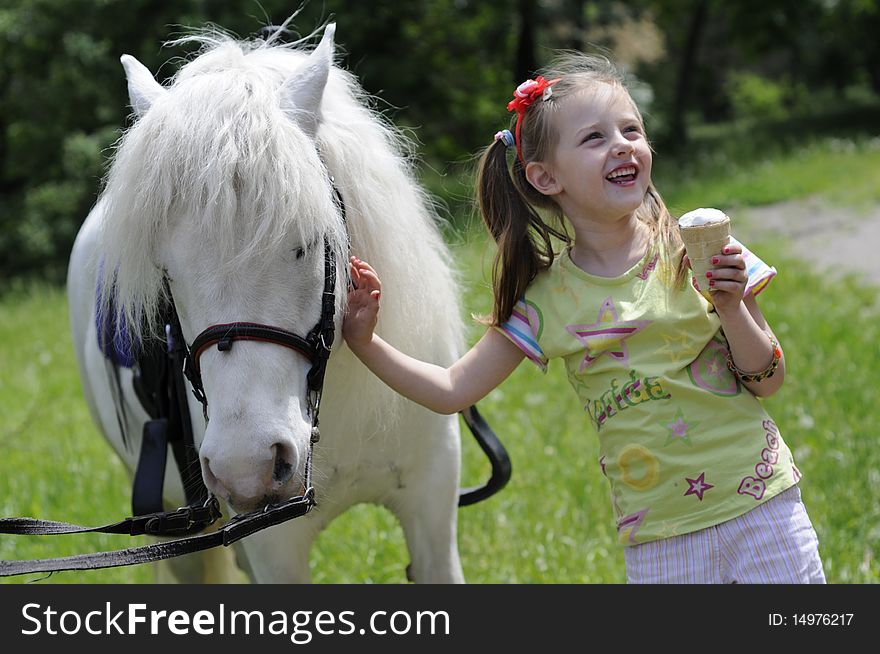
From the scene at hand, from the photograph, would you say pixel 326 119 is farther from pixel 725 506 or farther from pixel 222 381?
pixel 725 506

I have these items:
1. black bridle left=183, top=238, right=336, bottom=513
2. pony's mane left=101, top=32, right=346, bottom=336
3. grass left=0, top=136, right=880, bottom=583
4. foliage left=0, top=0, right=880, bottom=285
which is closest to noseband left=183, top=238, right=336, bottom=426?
black bridle left=183, top=238, right=336, bottom=513

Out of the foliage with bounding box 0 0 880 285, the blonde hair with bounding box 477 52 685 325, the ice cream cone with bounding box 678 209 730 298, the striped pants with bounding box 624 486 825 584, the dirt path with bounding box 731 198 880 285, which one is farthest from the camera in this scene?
the foliage with bounding box 0 0 880 285

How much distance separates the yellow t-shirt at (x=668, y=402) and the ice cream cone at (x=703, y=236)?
163 mm

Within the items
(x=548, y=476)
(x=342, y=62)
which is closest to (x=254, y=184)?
(x=548, y=476)

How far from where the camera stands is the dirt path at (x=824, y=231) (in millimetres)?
6934

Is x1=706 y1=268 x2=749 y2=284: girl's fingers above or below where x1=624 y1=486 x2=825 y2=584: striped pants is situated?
above

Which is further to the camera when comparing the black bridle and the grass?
the grass

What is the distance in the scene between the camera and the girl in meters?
1.91

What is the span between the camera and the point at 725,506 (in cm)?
190

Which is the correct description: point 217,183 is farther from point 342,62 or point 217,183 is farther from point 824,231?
point 342,62

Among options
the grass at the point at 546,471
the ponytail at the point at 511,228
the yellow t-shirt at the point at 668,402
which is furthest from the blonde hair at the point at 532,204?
the grass at the point at 546,471

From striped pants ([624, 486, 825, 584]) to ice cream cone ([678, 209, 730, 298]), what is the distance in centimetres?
52

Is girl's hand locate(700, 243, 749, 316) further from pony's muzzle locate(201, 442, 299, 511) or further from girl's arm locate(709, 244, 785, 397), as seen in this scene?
pony's muzzle locate(201, 442, 299, 511)

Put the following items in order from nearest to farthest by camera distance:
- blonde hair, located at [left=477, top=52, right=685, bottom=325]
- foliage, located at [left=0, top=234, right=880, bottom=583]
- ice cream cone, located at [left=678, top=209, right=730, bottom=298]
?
1. ice cream cone, located at [left=678, top=209, right=730, bottom=298]
2. blonde hair, located at [left=477, top=52, right=685, bottom=325]
3. foliage, located at [left=0, top=234, right=880, bottom=583]
